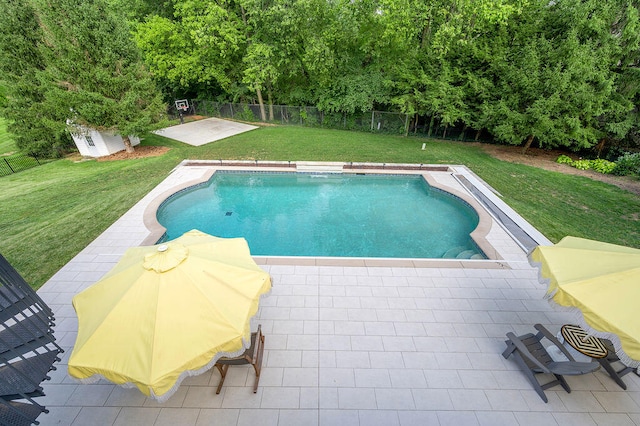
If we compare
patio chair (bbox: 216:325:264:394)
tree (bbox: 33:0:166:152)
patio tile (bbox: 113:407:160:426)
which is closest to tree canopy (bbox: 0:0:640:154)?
tree (bbox: 33:0:166:152)

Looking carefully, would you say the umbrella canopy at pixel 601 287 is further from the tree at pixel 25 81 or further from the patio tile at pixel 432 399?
the tree at pixel 25 81

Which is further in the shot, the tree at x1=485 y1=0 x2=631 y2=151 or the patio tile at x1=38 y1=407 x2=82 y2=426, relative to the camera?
the tree at x1=485 y1=0 x2=631 y2=151

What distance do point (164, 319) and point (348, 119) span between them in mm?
19475

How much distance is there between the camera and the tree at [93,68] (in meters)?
11.8

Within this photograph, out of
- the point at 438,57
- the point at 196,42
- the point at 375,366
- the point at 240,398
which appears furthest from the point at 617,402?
the point at 196,42

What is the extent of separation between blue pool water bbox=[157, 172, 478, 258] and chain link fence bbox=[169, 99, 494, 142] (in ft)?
27.4

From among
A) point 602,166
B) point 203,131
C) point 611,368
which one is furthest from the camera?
point 203,131

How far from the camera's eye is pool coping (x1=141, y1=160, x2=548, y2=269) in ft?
23.7

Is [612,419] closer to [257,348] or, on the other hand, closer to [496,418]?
[496,418]

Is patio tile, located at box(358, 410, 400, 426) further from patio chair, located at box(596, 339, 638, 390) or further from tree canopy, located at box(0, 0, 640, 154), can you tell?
tree canopy, located at box(0, 0, 640, 154)

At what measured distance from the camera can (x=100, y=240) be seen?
8109 millimetres

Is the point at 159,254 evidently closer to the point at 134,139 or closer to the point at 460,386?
the point at 460,386

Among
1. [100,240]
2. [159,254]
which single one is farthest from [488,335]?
[100,240]

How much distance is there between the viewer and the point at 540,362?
177 inches
